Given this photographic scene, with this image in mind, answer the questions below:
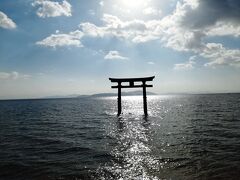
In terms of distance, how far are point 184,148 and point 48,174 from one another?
7.19 meters

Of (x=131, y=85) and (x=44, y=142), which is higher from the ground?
(x=131, y=85)

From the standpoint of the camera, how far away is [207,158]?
10.3m

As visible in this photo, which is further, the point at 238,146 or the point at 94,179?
the point at 238,146

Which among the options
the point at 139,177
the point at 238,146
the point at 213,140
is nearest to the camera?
the point at 139,177

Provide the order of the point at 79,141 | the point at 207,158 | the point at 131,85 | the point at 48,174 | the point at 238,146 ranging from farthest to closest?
the point at 131,85
the point at 79,141
the point at 238,146
the point at 207,158
the point at 48,174

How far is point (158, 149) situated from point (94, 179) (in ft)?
16.5

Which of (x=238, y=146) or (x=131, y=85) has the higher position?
(x=131, y=85)

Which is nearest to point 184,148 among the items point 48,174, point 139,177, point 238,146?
point 238,146

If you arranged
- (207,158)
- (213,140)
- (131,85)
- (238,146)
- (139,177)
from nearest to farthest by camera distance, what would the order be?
(139,177) < (207,158) < (238,146) < (213,140) < (131,85)

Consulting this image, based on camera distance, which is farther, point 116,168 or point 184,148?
point 184,148

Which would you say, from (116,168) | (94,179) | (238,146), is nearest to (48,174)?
(94,179)

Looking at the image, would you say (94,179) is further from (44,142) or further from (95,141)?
(44,142)

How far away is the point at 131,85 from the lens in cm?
2959

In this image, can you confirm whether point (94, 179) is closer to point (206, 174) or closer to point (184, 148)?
point (206, 174)
